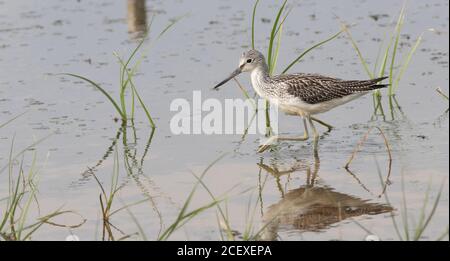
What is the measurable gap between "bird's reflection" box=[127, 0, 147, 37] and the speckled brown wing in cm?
494

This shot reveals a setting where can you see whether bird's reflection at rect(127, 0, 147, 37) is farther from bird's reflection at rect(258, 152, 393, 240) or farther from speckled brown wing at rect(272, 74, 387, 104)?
bird's reflection at rect(258, 152, 393, 240)

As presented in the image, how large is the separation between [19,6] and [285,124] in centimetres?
709

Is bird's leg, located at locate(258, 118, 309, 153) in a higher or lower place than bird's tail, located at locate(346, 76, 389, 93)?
lower

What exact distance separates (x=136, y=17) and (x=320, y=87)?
5.85 meters

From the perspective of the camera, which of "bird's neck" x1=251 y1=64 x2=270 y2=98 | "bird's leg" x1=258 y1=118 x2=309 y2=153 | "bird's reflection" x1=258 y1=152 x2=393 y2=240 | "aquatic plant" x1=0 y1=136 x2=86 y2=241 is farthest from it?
"bird's neck" x1=251 y1=64 x2=270 y2=98

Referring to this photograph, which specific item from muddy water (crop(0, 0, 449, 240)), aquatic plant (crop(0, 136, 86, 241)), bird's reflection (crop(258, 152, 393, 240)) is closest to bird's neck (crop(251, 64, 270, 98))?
muddy water (crop(0, 0, 449, 240))

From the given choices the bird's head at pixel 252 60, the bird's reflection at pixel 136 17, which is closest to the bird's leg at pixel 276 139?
the bird's head at pixel 252 60

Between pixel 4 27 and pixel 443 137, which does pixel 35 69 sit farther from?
pixel 443 137

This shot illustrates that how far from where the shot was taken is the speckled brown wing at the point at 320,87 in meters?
9.66

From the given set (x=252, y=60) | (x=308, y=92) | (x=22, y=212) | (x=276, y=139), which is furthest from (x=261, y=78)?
Result: (x=22, y=212)

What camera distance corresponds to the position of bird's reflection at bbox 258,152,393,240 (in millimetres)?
7438

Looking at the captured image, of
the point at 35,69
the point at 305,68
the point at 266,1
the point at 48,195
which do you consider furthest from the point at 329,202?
the point at 266,1

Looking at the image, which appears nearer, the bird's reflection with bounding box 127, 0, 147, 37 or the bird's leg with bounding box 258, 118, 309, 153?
the bird's leg with bounding box 258, 118, 309, 153

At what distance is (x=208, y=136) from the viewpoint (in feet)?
33.2
